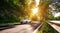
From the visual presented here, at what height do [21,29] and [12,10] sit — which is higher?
[12,10]

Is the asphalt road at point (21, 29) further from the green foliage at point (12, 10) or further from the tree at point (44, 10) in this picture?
the tree at point (44, 10)

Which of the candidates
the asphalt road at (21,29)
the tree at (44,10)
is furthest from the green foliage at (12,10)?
the tree at (44,10)

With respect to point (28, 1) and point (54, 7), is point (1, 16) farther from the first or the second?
point (54, 7)

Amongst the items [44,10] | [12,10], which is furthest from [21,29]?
[44,10]

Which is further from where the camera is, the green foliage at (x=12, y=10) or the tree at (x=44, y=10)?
the green foliage at (x=12, y=10)

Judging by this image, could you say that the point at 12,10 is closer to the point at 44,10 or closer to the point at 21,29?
the point at 21,29

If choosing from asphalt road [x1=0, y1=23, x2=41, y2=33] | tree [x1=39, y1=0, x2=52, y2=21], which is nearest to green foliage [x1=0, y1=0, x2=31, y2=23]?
asphalt road [x1=0, y1=23, x2=41, y2=33]

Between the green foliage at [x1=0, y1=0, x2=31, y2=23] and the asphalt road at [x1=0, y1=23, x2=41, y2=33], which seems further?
the green foliage at [x1=0, y1=0, x2=31, y2=23]

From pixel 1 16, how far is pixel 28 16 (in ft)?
4.19

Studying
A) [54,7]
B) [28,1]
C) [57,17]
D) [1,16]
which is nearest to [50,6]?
[54,7]

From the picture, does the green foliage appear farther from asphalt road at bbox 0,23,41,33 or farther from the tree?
the tree

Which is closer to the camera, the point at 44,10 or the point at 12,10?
the point at 44,10

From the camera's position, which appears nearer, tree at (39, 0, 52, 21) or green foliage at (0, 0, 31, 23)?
tree at (39, 0, 52, 21)

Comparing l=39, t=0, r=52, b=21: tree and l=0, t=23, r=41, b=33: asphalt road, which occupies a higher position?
l=39, t=0, r=52, b=21: tree
